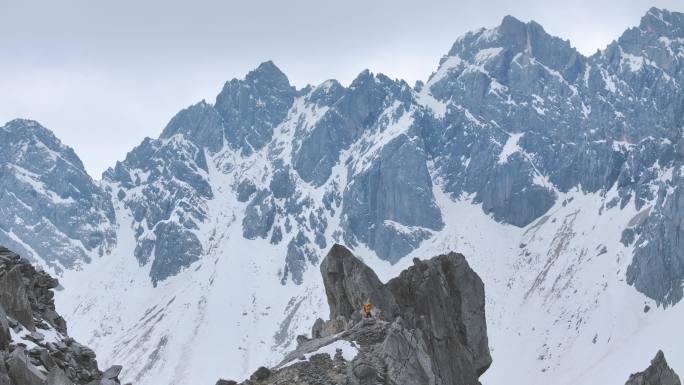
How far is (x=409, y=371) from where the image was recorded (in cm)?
4131

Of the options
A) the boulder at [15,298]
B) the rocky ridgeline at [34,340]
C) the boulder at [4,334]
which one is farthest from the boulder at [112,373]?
the boulder at [4,334]

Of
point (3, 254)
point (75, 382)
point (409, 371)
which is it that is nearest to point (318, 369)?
point (409, 371)

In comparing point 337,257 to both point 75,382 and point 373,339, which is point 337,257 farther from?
point 75,382

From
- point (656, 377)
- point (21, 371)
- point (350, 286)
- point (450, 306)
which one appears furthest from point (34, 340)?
point (656, 377)

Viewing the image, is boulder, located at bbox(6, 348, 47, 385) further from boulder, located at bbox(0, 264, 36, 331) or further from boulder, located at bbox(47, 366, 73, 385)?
boulder, located at bbox(0, 264, 36, 331)

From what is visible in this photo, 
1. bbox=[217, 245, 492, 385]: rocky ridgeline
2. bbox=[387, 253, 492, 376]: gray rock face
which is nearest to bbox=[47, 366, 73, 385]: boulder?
bbox=[217, 245, 492, 385]: rocky ridgeline

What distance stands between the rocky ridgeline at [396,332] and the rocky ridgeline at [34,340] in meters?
6.11

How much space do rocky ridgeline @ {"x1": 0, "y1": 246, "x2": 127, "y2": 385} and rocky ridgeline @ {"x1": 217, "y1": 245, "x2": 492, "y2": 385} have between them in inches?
240

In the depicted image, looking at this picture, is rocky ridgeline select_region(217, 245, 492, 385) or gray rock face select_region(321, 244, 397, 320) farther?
gray rock face select_region(321, 244, 397, 320)

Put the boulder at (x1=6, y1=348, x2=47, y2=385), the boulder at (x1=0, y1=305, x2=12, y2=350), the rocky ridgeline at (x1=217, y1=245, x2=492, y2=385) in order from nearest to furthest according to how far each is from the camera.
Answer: the boulder at (x1=6, y1=348, x2=47, y2=385)
the boulder at (x1=0, y1=305, x2=12, y2=350)
the rocky ridgeline at (x1=217, y1=245, x2=492, y2=385)

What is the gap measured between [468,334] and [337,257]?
1006 centimetres

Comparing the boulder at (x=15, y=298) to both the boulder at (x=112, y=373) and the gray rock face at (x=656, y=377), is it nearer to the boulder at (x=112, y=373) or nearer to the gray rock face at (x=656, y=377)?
the boulder at (x=112, y=373)

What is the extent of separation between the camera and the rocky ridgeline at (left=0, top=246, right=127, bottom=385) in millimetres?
33275

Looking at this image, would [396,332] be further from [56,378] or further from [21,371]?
[21,371]
